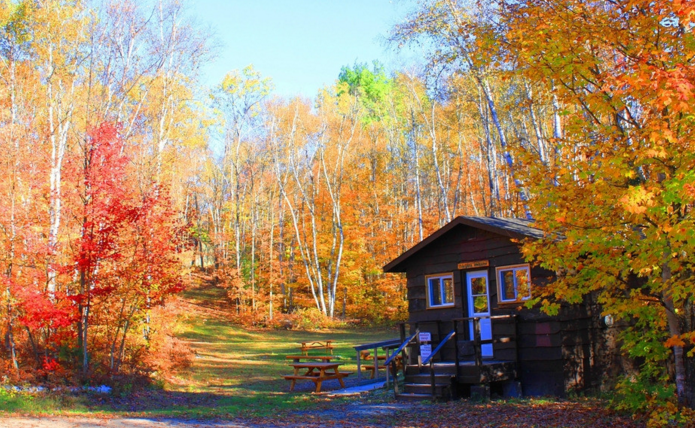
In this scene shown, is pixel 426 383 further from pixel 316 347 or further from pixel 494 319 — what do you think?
pixel 316 347

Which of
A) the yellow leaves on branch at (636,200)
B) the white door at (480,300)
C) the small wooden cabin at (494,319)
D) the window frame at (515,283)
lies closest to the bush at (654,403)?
the small wooden cabin at (494,319)

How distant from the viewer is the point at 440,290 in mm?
14781

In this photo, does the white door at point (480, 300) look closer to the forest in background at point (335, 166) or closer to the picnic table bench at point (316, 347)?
the forest in background at point (335, 166)

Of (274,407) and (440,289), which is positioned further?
(440,289)

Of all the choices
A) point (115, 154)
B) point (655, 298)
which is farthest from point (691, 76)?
point (115, 154)

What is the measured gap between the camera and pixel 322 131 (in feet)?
121

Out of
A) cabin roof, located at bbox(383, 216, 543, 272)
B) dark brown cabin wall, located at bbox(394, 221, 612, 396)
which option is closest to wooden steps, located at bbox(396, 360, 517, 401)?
dark brown cabin wall, located at bbox(394, 221, 612, 396)

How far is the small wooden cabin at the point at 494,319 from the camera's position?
40.4ft

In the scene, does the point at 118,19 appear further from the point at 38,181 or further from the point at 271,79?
the point at 271,79

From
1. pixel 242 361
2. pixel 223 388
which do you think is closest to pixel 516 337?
pixel 223 388

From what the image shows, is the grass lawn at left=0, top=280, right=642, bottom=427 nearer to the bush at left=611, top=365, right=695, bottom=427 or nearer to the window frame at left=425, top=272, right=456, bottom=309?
the bush at left=611, top=365, right=695, bottom=427

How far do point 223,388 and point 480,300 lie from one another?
24.7ft

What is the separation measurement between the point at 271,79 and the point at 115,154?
2228 cm

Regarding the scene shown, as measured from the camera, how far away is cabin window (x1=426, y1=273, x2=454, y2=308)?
14.6 m
